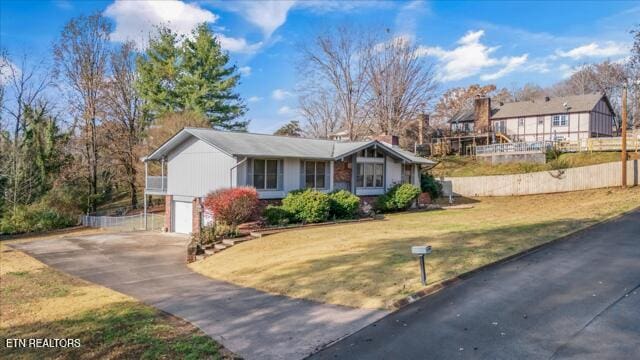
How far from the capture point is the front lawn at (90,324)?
20.5ft

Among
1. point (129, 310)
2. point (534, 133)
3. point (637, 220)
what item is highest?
point (534, 133)

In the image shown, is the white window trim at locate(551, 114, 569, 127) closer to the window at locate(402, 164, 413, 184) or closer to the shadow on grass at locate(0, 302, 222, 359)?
the window at locate(402, 164, 413, 184)

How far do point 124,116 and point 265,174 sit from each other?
20748mm

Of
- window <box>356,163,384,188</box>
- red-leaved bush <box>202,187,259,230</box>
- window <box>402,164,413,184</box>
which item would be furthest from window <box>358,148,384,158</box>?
red-leaved bush <box>202,187,259,230</box>

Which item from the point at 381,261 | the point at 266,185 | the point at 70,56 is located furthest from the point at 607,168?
the point at 70,56

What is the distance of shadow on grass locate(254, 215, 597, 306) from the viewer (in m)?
8.31

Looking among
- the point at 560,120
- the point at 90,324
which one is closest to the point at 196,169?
the point at 90,324

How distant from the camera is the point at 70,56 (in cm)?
3416

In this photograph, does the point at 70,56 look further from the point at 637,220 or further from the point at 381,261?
the point at 637,220

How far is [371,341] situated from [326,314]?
1.46 metres

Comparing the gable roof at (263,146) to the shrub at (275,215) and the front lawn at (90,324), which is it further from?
the front lawn at (90,324)

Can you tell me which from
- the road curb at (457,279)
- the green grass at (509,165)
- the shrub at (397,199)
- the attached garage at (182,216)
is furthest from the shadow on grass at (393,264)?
the green grass at (509,165)

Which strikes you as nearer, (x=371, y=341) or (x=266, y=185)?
(x=371, y=341)

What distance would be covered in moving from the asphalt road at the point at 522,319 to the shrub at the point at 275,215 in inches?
434
